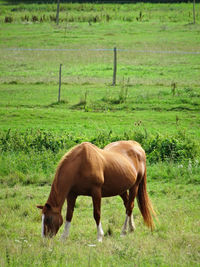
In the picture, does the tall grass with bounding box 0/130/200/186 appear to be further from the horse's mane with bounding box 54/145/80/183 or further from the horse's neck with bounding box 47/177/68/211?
the horse's neck with bounding box 47/177/68/211

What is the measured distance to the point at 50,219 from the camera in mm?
6254

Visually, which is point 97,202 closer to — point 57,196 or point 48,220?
→ point 57,196

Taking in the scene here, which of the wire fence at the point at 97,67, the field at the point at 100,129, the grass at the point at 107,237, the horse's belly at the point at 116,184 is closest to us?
the grass at the point at 107,237

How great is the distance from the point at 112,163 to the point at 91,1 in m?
57.8

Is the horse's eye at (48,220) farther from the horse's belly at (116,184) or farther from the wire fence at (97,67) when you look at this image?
the wire fence at (97,67)

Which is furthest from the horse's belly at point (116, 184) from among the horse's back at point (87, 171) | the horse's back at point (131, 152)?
the horse's back at point (131, 152)

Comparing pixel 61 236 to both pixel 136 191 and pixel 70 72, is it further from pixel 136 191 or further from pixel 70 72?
pixel 70 72

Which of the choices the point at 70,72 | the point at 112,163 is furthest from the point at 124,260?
the point at 70,72

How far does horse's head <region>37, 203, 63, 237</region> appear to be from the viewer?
6230mm

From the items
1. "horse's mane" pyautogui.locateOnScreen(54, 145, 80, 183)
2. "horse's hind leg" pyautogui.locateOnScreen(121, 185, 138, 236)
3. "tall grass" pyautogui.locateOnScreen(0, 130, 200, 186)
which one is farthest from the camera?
"tall grass" pyautogui.locateOnScreen(0, 130, 200, 186)

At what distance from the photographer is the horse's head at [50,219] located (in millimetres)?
6230

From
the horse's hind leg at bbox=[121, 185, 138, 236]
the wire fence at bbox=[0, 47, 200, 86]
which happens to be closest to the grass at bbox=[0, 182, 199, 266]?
the horse's hind leg at bbox=[121, 185, 138, 236]

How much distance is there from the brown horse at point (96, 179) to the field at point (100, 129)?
28 centimetres

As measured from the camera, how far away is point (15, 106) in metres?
18.7
